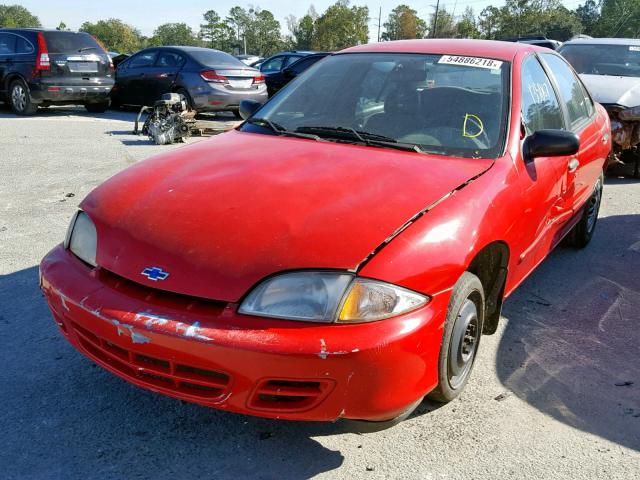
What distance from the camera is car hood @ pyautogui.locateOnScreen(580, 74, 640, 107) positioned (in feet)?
23.4

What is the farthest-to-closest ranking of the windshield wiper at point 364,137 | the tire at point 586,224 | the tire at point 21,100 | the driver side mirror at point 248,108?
the tire at point 21,100 → the tire at point 586,224 → the driver side mirror at point 248,108 → the windshield wiper at point 364,137

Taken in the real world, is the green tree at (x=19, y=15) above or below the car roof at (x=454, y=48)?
above

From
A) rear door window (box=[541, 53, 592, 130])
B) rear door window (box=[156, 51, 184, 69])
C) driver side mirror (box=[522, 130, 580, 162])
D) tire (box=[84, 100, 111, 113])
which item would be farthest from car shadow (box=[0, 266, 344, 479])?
tire (box=[84, 100, 111, 113])

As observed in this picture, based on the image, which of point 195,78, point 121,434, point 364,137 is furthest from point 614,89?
point 121,434

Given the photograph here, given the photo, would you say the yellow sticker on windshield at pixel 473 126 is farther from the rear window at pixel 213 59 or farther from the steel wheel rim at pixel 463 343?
the rear window at pixel 213 59

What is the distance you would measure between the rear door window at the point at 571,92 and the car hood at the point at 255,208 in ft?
5.34

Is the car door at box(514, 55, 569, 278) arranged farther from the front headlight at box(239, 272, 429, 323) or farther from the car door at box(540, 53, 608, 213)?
the front headlight at box(239, 272, 429, 323)

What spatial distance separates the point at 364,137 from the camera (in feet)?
10.00

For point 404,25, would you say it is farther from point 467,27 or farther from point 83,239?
point 83,239

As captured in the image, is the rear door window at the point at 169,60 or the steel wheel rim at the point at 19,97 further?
the steel wheel rim at the point at 19,97

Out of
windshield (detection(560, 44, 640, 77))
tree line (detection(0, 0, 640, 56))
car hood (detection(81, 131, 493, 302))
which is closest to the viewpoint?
car hood (detection(81, 131, 493, 302))

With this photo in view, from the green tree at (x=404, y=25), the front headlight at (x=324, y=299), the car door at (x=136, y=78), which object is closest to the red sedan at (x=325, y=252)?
the front headlight at (x=324, y=299)

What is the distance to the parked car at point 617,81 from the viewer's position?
23.2 ft

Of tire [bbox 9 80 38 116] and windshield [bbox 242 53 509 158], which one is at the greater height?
windshield [bbox 242 53 509 158]
